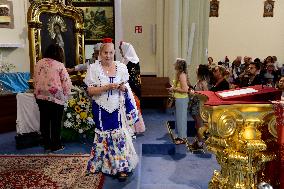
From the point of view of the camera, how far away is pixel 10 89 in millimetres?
6922

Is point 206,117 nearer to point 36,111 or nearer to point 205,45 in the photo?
point 36,111

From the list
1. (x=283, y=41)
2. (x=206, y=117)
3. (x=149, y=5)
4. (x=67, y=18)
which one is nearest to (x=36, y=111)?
(x=67, y=18)

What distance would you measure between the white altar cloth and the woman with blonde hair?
7.65ft

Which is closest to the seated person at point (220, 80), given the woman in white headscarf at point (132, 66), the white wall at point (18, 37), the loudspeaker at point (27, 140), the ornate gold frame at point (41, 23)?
the woman in white headscarf at point (132, 66)

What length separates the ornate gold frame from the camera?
20.2 feet

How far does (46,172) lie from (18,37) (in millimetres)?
4217

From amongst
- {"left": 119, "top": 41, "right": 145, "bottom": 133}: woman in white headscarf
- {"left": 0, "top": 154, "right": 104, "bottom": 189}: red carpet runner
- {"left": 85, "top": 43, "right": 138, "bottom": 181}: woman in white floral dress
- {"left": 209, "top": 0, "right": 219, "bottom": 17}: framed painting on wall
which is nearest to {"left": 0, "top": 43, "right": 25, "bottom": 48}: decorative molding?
{"left": 119, "top": 41, "right": 145, "bottom": 133}: woman in white headscarf

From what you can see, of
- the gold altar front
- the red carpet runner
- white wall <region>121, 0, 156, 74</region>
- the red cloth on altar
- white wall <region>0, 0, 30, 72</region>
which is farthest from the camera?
white wall <region>121, 0, 156, 74</region>

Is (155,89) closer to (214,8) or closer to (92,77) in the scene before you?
(92,77)

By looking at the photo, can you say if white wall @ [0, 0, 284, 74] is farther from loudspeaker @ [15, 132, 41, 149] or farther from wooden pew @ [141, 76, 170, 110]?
loudspeaker @ [15, 132, 41, 149]

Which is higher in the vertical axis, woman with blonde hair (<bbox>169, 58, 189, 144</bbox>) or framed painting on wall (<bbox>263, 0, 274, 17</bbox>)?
framed painting on wall (<bbox>263, 0, 274, 17</bbox>)

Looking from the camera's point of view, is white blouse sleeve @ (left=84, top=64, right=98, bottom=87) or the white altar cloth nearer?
white blouse sleeve @ (left=84, top=64, right=98, bottom=87)

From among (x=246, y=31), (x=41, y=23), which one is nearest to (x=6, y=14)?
(x=41, y=23)

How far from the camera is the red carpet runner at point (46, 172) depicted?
385cm
